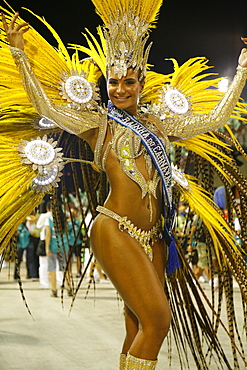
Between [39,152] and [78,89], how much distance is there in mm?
420

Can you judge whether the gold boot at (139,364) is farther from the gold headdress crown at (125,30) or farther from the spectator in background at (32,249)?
the spectator in background at (32,249)

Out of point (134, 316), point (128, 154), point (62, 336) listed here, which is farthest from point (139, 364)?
point (62, 336)

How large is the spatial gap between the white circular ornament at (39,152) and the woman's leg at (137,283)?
510mm

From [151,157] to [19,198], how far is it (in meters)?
0.82

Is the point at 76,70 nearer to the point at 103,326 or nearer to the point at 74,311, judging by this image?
the point at 103,326

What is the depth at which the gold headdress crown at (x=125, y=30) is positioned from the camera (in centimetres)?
290

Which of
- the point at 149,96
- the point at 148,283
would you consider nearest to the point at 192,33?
the point at 149,96

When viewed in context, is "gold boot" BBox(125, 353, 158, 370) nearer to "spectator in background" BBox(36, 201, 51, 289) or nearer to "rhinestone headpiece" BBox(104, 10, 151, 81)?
"rhinestone headpiece" BBox(104, 10, 151, 81)

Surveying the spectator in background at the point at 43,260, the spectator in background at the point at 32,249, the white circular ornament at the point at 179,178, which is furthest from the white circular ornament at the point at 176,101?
the spectator in background at the point at 32,249

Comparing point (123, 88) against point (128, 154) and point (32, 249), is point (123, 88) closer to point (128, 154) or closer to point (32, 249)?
point (128, 154)

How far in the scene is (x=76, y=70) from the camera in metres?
3.26

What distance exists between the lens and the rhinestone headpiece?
288 cm

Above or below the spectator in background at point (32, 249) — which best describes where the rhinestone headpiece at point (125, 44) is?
above

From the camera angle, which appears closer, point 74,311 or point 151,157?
point 151,157
